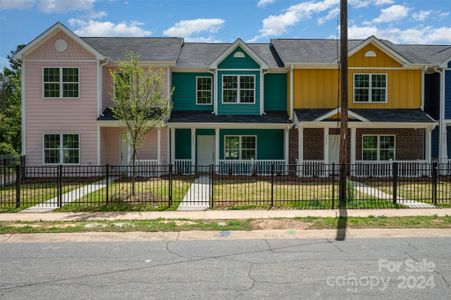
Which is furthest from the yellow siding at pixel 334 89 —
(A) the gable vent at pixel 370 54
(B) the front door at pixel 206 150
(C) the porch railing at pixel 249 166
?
(B) the front door at pixel 206 150

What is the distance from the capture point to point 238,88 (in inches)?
917

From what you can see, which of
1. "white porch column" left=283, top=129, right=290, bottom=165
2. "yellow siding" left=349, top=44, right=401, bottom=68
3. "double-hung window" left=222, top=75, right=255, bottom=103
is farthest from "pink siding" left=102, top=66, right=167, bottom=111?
"yellow siding" left=349, top=44, right=401, bottom=68

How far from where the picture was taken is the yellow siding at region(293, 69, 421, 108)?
22.9 metres

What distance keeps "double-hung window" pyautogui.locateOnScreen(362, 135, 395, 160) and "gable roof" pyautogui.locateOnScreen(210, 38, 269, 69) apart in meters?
7.66

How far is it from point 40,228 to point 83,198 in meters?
3.50

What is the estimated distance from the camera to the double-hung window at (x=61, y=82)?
70.7ft

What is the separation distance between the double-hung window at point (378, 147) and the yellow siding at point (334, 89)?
6.37 feet

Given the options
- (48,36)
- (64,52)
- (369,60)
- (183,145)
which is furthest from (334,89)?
(48,36)

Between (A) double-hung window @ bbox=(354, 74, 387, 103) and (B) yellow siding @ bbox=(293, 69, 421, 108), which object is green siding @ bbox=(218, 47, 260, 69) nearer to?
(B) yellow siding @ bbox=(293, 69, 421, 108)

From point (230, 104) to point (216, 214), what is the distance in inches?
493

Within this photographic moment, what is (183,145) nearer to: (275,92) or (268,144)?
(268,144)

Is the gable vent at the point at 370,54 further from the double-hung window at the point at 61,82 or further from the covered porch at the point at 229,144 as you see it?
the double-hung window at the point at 61,82

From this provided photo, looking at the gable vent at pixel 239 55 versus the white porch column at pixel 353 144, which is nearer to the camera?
the white porch column at pixel 353 144

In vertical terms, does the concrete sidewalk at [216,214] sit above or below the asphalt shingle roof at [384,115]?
below
